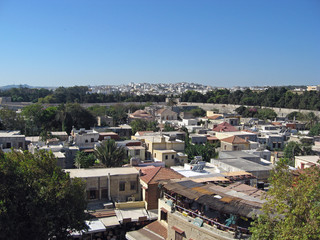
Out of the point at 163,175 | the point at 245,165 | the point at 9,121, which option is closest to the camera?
the point at 163,175

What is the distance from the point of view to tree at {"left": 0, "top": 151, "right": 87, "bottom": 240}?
9.46m

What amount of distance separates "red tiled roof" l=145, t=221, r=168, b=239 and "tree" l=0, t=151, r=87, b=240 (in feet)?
9.31

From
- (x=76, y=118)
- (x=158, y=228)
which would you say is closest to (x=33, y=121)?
(x=76, y=118)

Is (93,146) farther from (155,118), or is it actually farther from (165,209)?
(155,118)

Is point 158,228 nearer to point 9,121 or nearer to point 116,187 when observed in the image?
point 116,187

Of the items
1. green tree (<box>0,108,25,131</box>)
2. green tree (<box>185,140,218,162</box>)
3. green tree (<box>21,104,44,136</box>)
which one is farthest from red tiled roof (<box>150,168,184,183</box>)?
green tree (<box>0,108,25,131</box>)

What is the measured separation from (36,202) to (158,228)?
474 cm

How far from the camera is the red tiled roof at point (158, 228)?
38.9 feet

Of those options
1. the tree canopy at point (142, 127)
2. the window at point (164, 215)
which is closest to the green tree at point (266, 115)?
the tree canopy at point (142, 127)

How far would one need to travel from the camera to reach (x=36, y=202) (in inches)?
386

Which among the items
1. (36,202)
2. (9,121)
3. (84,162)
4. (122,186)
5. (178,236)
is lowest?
(84,162)

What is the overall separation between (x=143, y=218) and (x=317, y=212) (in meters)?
7.33

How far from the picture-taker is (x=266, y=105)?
252 ft

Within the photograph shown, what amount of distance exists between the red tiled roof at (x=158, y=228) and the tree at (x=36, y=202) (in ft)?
9.31
